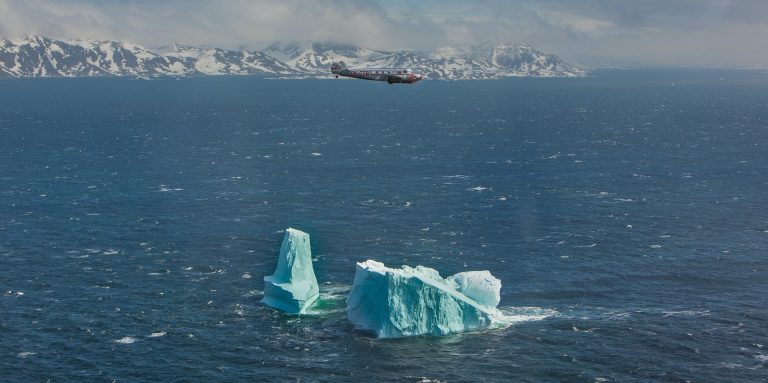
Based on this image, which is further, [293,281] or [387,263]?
[387,263]

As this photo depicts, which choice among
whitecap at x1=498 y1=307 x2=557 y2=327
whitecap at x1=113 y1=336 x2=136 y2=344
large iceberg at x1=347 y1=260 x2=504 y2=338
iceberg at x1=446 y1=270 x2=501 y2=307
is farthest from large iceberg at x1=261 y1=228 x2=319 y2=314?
whitecap at x1=498 y1=307 x2=557 y2=327

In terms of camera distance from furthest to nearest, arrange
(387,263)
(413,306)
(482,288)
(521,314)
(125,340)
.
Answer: (387,263)
(521,314)
(482,288)
(413,306)
(125,340)

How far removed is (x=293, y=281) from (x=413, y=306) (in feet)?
62.4

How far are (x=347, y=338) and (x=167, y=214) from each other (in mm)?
74511

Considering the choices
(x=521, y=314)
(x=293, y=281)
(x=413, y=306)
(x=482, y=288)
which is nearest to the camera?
(x=413, y=306)

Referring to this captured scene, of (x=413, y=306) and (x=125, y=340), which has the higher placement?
(x=413, y=306)

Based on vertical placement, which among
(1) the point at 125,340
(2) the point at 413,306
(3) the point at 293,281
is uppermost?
(3) the point at 293,281

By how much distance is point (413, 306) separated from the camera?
11044 centimetres

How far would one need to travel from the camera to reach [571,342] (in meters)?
105

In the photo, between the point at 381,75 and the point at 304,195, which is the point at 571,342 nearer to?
the point at 381,75

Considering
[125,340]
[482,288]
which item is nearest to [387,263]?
[482,288]

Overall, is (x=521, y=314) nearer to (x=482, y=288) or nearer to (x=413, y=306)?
(x=482, y=288)

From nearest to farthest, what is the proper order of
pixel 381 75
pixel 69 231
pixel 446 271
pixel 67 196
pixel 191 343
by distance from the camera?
pixel 191 343 < pixel 381 75 < pixel 446 271 < pixel 69 231 < pixel 67 196

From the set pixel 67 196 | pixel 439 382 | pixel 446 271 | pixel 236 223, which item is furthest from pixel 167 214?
pixel 439 382
